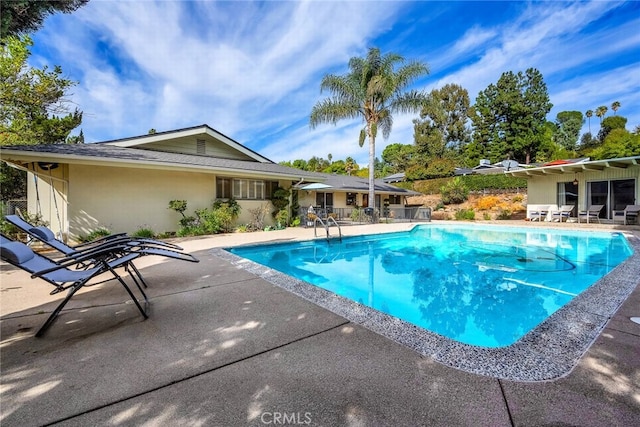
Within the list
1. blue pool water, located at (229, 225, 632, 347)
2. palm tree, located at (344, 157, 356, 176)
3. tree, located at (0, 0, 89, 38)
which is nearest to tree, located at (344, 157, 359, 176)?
palm tree, located at (344, 157, 356, 176)

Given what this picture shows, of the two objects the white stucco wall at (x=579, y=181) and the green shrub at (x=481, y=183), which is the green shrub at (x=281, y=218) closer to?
the white stucco wall at (x=579, y=181)

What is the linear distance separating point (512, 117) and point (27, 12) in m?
→ 43.5

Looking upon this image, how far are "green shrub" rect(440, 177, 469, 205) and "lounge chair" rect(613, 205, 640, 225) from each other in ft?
35.6

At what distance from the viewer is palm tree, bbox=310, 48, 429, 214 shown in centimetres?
1583

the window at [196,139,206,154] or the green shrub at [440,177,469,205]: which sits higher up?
the window at [196,139,206,154]

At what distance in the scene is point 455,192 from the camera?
25.0m

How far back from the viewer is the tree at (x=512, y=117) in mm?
34500

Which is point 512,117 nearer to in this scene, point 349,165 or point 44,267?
point 349,165

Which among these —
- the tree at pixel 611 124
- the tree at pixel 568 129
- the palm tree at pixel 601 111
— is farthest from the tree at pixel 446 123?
the palm tree at pixel 601 111

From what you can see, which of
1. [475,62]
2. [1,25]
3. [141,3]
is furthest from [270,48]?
[475,62]

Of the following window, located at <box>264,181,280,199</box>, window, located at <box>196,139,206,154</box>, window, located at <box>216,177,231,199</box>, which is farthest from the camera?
window, located at <box>264,181,280,199</box>

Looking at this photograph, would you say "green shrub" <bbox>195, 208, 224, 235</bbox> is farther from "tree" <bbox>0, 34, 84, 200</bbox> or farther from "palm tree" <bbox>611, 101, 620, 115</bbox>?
"palm tree" <bbox>611, 101, 620, 115</bbox>

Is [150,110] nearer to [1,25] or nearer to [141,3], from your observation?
[141,3]

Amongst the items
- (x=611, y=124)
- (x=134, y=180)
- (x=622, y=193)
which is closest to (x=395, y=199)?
(x=622, y=193)
